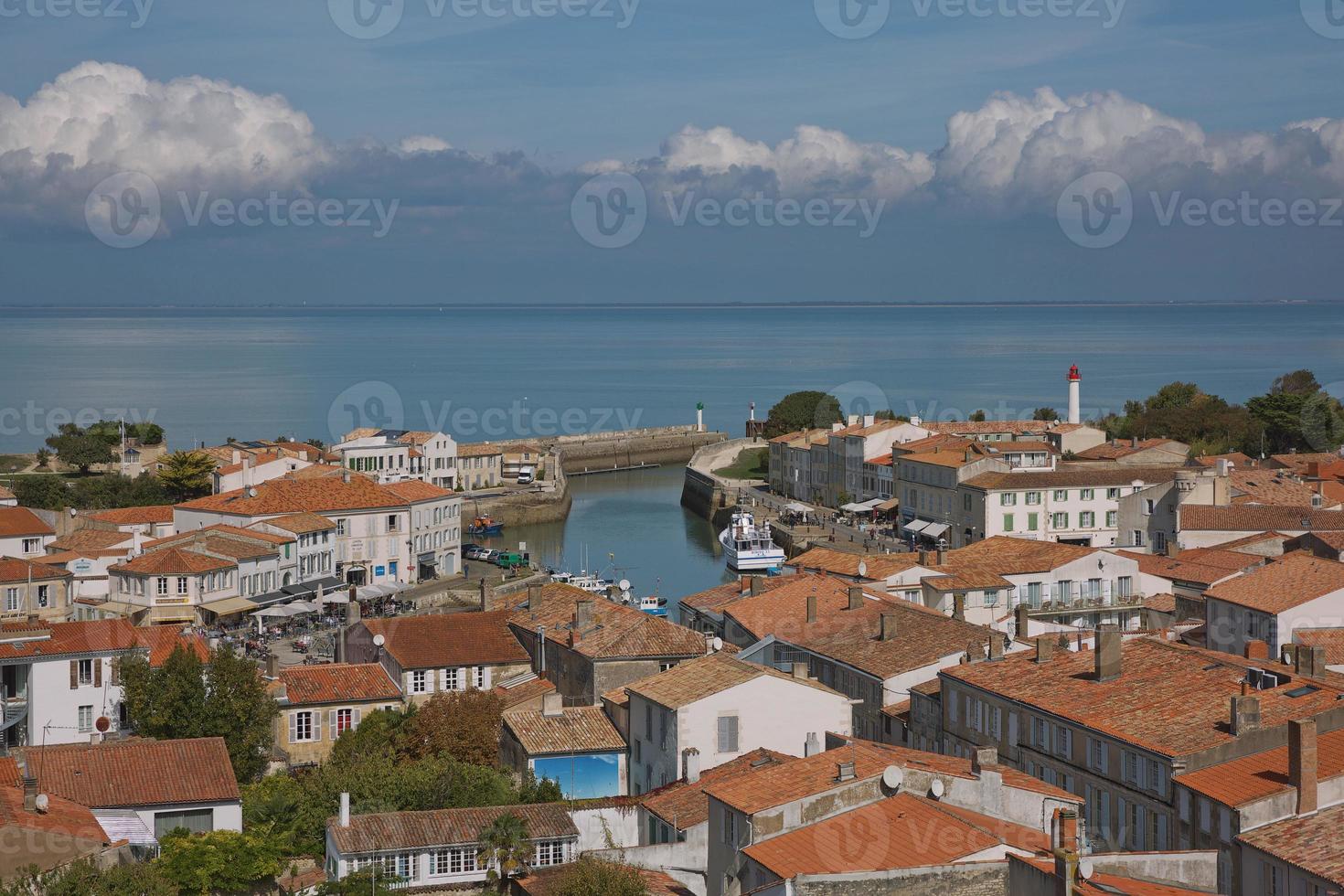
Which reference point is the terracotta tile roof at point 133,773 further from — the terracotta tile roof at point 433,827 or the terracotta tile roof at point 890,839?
the terracotta tile roof at point 890,839

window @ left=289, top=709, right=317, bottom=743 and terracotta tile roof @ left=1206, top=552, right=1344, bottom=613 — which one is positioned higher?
terracotta tile roof @ left=1206, top=552, right=1344, bottom=613

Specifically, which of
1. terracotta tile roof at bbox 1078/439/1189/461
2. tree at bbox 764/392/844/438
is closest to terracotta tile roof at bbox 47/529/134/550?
terracotta tile roof at bbox 1078/439/1189/461

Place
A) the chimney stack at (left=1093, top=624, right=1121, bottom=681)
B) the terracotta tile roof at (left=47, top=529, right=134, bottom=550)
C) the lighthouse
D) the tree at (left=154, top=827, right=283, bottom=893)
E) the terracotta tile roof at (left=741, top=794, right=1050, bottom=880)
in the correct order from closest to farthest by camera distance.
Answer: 1. the terracotta tile roof at (left=741, top=794, right=1050, bottom=880)
2. the tree at (left=154, top=827, right=283, bottom=893)
3. the chimney stack at (left=1093, top=624, right=1121, bottom=681)
4. the terracotta tile roof at (left=47, top=529, right=134, bottom=550)
5. the lighthouse

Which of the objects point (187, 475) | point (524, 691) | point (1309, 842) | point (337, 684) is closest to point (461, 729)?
point (524, 691)

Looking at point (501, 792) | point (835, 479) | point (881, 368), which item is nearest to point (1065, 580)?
point (501, 792)

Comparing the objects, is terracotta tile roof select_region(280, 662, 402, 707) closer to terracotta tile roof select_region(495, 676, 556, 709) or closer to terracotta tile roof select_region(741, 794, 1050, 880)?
terracotta tile roof select_region(495, 676, 556, 709)

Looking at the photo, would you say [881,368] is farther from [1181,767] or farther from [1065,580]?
[1181,767]
